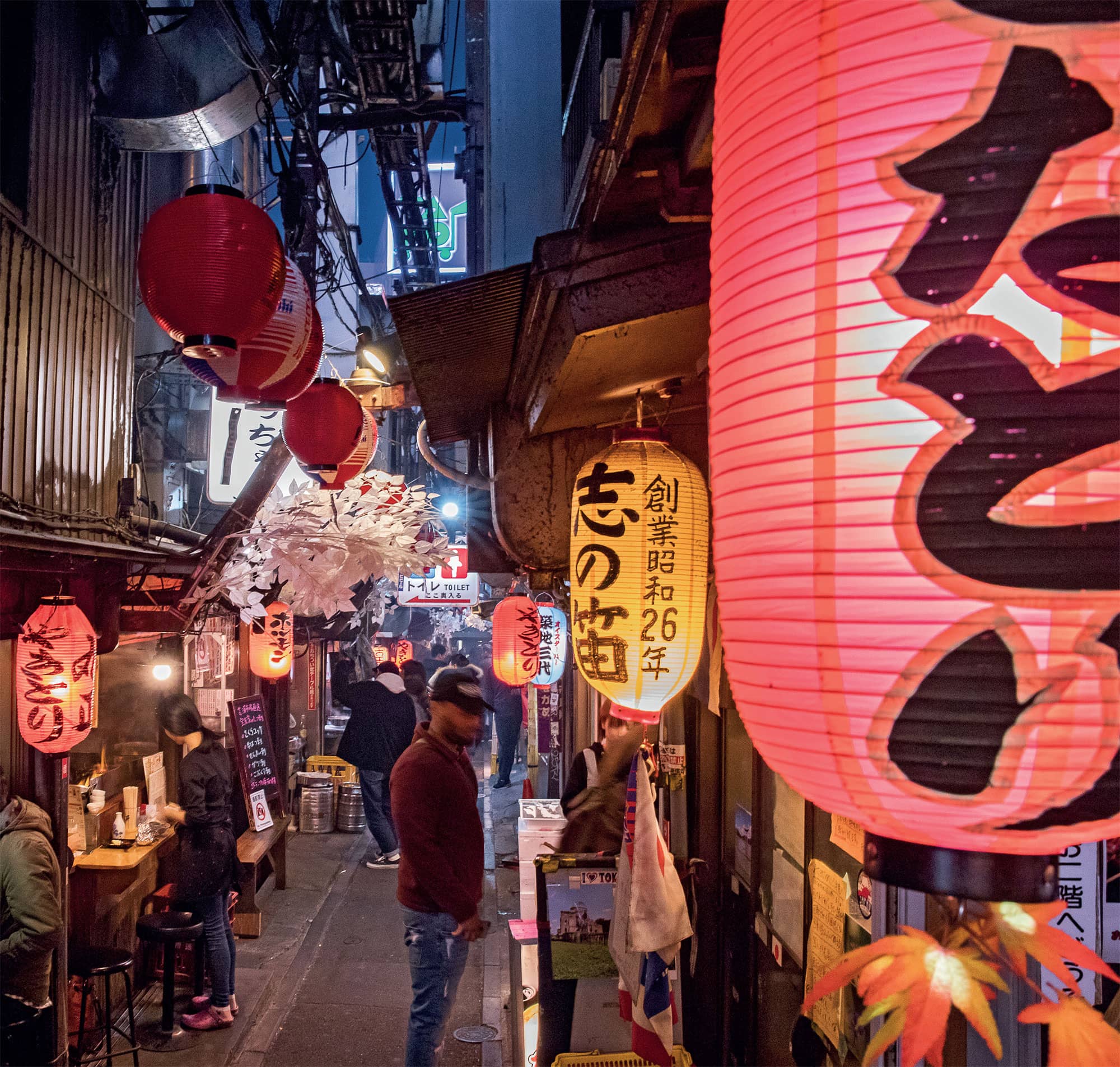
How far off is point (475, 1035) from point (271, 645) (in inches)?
239

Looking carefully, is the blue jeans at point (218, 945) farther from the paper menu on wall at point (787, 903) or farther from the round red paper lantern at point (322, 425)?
the paper menu on wall at point (787, 903)

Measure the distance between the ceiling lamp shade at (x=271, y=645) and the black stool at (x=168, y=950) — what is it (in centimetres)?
401

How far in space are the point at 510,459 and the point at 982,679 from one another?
6.77 meters

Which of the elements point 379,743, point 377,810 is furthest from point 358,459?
point 377,810

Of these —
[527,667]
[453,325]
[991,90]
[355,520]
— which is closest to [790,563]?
[991,90]

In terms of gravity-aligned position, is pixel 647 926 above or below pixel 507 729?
above

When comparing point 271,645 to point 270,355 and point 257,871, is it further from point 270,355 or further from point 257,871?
point 270,355

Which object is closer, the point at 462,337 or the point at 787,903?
the point at 787,903

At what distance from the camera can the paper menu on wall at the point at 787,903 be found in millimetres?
4406

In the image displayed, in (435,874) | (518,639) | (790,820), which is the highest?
(518,639)

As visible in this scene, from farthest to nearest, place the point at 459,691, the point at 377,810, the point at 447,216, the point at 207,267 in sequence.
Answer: the point at 447,216 < the point at 377,810 < the point at 459,691 < the point at 207,267

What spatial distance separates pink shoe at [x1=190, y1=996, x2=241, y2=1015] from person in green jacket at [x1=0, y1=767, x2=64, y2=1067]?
1.70 metres

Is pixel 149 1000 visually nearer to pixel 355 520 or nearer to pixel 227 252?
pixel 355 520

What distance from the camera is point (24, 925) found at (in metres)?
6.50
